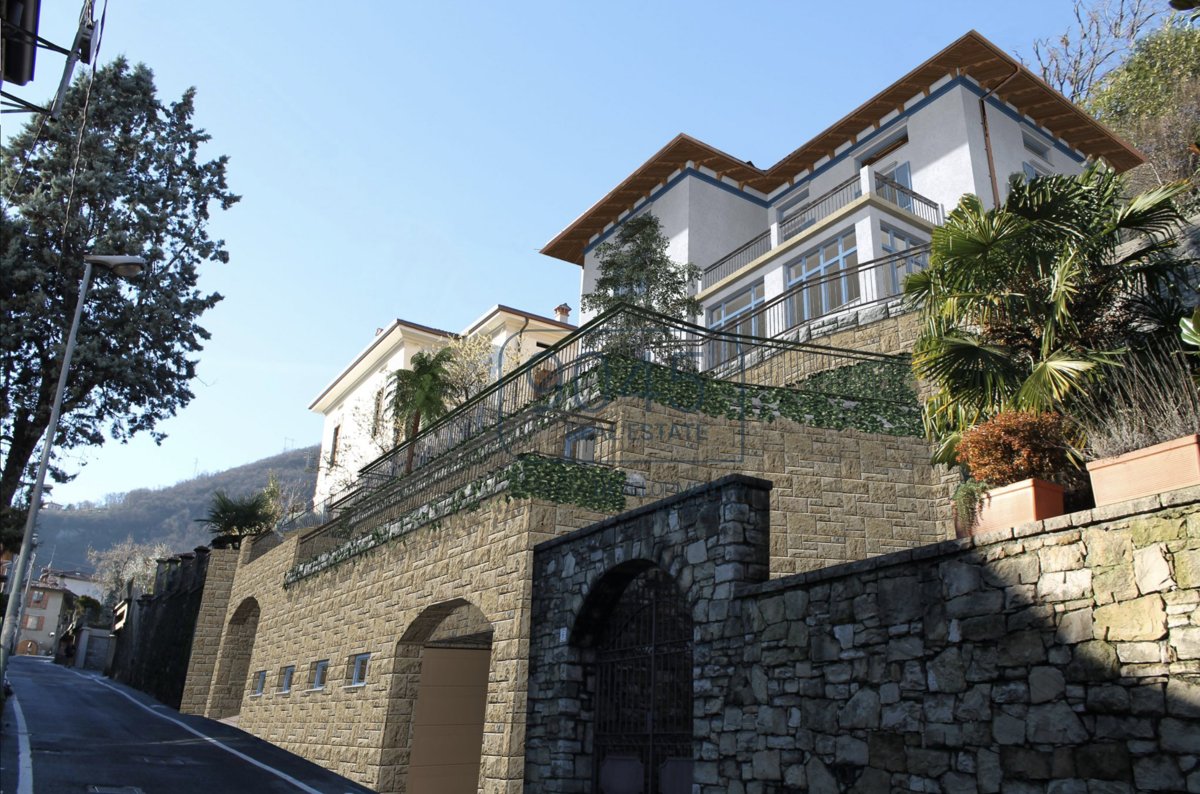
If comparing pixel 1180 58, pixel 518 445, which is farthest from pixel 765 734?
pixel 1180 58

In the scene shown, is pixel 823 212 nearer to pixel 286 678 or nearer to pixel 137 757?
A: pixel 286 678

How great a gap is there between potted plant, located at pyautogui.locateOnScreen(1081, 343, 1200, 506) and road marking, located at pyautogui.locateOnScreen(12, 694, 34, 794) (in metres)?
12.6

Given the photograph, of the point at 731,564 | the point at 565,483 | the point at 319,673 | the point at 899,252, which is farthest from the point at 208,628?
the point at 731,564

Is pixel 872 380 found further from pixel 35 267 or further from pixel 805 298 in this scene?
pixel 35 267

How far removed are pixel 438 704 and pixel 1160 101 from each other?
984 inches

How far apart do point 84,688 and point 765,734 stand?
101ft

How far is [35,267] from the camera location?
19625mm

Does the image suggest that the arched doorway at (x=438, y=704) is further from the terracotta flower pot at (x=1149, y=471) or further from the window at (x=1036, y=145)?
the window at (x=1036, y=145)

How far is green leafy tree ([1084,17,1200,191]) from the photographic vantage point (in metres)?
21.1

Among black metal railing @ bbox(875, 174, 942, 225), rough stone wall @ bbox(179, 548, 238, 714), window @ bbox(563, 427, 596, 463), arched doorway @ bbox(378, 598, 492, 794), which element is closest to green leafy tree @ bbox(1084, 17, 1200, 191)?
black metal railing @ bbox(875, 174, 942, 225)

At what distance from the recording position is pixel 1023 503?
7695 millimetres

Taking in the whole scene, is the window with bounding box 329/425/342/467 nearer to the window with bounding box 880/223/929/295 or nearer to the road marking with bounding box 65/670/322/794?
the road marking with bounding box 65/670/322/794

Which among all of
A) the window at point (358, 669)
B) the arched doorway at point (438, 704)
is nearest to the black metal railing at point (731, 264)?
the arched doorway at point (438, 704)

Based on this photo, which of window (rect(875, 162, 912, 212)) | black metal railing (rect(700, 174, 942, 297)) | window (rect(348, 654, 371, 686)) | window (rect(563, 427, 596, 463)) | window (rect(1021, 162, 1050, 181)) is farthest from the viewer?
window (rect(1021, 162, 1050, 181))
